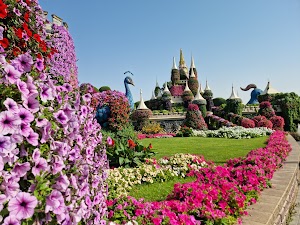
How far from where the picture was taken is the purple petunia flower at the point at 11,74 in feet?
4.38

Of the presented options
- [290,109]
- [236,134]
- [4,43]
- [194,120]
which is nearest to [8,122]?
[4,43]

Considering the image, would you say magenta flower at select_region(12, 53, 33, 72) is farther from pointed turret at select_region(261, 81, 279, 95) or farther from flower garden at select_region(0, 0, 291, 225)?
pointed turret at select_region(261, 81, 279, 95)

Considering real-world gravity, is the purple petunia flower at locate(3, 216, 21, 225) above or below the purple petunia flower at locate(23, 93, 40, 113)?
below

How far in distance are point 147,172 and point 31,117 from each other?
5.22 m

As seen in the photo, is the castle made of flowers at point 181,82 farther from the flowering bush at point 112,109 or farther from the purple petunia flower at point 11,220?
the purple petunia flower at point 11,220

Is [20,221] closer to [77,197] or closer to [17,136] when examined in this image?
[17,136]

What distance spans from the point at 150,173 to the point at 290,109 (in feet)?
78.4

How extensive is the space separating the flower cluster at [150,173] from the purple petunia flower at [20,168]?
3188 mm

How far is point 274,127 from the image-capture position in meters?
23.5

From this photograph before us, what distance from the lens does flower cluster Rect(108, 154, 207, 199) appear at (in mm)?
5400

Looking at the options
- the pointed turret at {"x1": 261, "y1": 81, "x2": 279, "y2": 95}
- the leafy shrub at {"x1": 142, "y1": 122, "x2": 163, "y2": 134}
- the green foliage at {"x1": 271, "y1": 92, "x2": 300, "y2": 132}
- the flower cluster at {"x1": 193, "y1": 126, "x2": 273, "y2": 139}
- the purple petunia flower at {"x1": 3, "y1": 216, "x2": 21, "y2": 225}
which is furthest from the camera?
the pointed turret at {"x1": 261, "y1": 81, "x2": 279, "y2": 95}

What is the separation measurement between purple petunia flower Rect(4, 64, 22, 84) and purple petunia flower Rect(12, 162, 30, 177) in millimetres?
401

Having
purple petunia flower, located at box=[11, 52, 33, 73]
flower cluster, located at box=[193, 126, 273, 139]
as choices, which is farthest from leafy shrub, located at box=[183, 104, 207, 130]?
purple petunia flower, located at box=[11, 52, 33, 73]

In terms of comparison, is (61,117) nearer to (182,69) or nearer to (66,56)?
(66,56)
